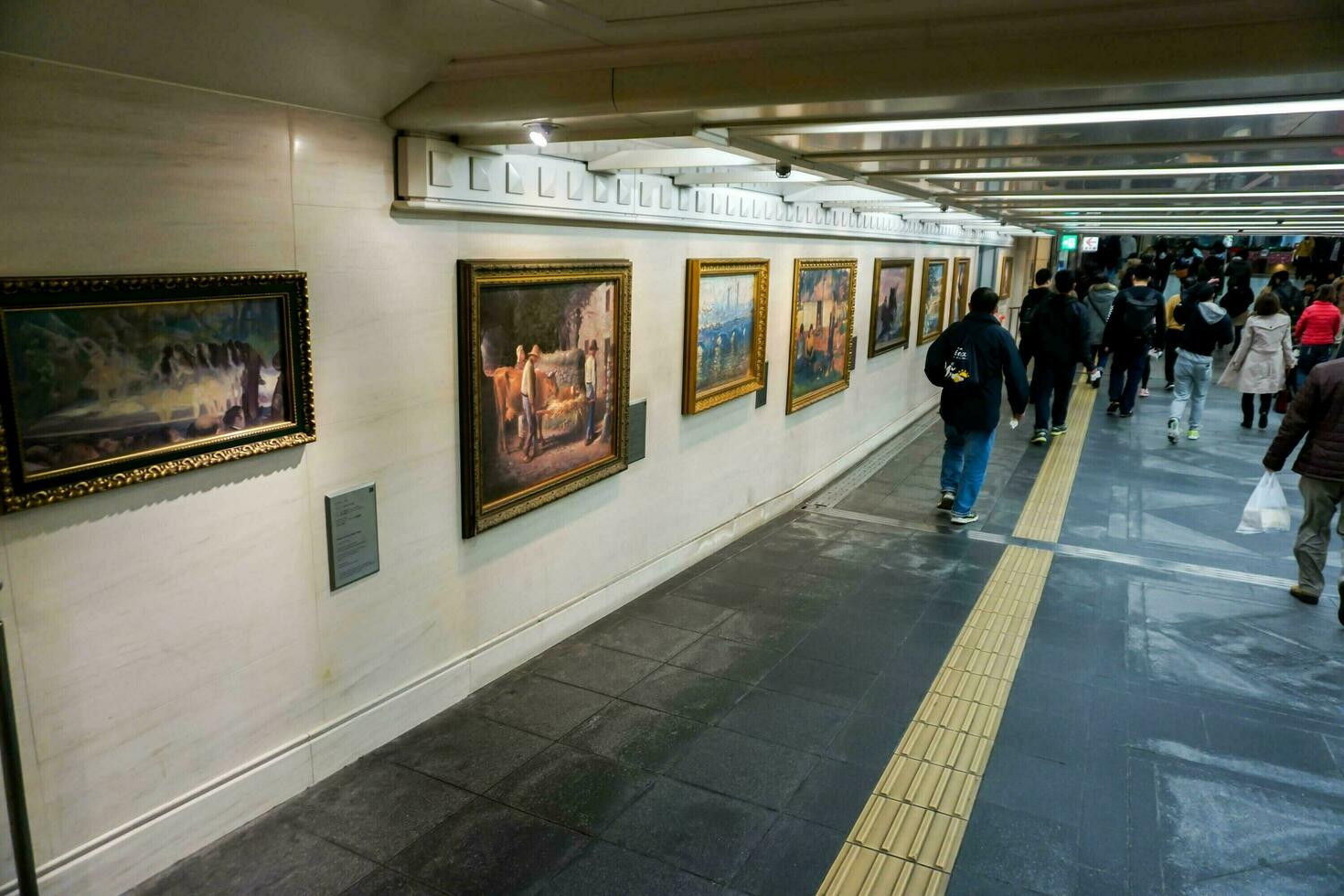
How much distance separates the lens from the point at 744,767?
12.1ft

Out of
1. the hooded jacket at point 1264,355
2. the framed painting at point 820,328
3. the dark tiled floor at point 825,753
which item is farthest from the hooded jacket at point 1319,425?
the hooded jacket at point 1264,355

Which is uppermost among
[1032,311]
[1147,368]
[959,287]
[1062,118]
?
[1062,118]

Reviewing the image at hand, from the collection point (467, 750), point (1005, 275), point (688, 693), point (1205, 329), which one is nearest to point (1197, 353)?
point (1205, 329)

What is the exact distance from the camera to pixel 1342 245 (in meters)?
19.8

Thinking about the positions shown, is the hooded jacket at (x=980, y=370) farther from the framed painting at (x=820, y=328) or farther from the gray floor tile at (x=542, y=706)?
the gray floor tile at (x=542, y=706)

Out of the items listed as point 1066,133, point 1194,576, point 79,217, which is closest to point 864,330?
point 1194,576

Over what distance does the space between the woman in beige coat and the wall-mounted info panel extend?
976cm

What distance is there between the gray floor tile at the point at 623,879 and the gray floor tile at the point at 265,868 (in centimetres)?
70

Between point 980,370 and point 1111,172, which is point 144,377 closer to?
point 1111,172

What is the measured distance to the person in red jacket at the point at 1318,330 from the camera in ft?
33.8

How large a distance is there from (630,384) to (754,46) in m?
2.82

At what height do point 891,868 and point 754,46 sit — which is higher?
point 754,46

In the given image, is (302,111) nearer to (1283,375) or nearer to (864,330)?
(864,330)

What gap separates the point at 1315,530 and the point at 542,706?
499cm
